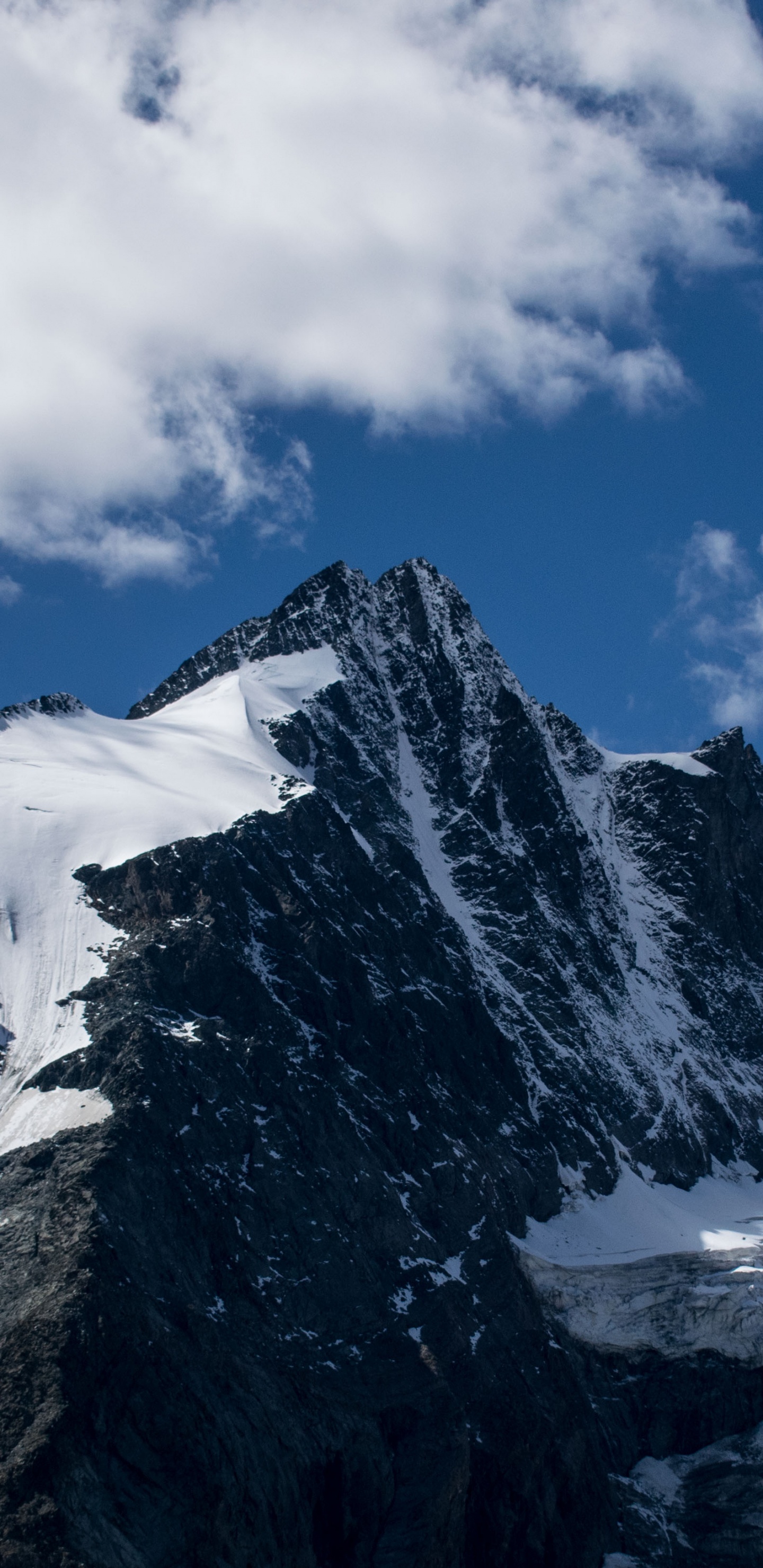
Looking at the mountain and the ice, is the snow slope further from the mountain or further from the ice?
the ice

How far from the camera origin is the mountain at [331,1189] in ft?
266

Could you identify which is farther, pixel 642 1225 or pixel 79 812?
pixel 642 1225

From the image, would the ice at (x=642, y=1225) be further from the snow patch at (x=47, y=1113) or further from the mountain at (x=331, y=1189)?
the snow patch at (x=47, y=1113)

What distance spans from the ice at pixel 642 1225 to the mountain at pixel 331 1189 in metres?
0.43

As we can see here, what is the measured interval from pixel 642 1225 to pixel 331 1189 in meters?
52.2

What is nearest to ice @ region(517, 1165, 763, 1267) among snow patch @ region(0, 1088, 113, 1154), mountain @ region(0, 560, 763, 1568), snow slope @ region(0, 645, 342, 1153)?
mountain @ region(0, 560, 763, 1568)

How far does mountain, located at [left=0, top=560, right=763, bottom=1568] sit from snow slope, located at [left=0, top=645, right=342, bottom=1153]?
1.24 feet

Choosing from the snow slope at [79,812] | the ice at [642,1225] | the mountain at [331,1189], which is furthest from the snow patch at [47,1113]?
the ice at [642,1225]

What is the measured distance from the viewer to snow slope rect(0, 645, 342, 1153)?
102 m

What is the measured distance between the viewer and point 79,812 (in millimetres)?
127500

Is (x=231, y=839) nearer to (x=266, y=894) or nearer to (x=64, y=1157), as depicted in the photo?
(x=266, y=894)

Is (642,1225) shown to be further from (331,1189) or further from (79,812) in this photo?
(79,812)

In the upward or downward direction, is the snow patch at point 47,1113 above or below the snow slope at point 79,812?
below

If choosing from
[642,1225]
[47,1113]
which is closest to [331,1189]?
[47,1113]
